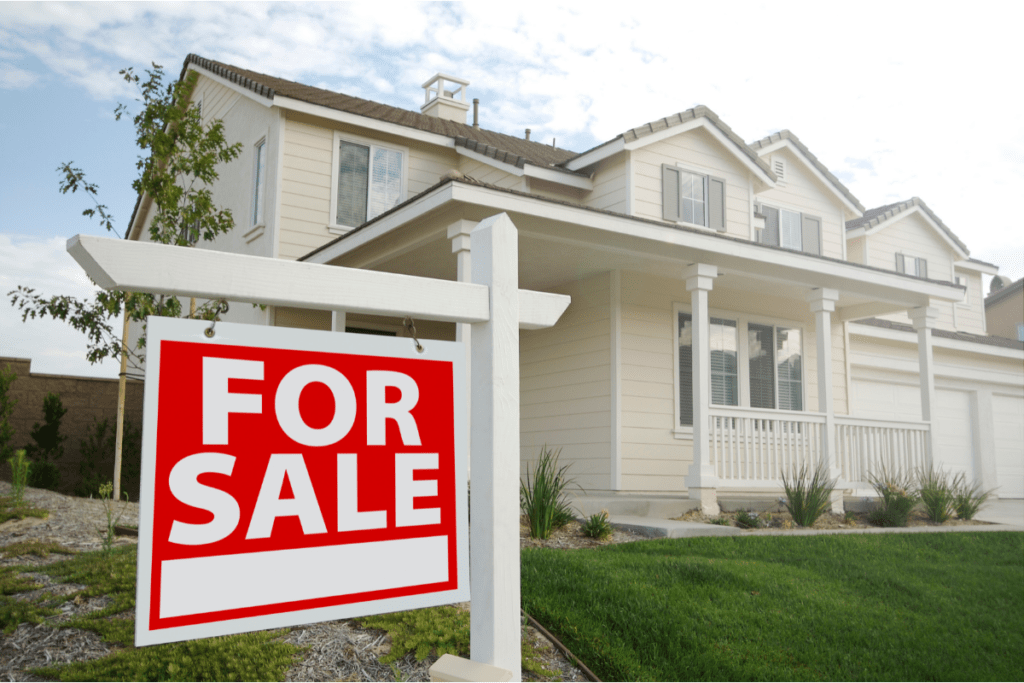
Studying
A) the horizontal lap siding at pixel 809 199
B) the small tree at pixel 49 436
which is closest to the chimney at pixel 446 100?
the horizontal lap siding at pixel 809 199

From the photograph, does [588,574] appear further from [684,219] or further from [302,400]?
[684,219]

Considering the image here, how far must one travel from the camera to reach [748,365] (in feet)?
36.1

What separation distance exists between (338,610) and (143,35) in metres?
9.85

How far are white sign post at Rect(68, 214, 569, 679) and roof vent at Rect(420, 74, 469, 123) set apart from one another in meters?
13.3

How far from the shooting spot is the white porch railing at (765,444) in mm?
8758

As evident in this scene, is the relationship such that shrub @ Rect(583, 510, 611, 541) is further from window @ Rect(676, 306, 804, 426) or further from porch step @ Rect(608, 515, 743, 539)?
window @ Rect(676, 306, 804, 426)

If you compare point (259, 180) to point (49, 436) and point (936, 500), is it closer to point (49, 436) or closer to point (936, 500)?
point (49, 436)

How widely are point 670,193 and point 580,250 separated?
2989mm

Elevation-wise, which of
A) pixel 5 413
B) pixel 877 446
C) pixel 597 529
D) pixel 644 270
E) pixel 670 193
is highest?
pixel 670 193

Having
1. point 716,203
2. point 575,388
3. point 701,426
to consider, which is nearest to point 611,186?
point 716,203

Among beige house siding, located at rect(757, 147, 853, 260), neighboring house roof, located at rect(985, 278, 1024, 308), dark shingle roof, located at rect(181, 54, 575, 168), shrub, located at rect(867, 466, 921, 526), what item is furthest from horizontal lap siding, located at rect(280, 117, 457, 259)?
neighboring house roof, located at rect(985, 278, 1024, 308)

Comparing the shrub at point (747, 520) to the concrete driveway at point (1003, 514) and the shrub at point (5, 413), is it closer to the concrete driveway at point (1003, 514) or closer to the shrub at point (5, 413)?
the concrete driveway at point (1003, 514)

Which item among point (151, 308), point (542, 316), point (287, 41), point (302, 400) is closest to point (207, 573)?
point (302, 400)

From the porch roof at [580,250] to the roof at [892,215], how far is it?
579cm
